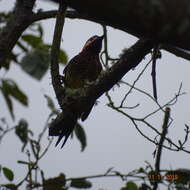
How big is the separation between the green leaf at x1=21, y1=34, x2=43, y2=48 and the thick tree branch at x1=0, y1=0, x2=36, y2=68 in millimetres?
305

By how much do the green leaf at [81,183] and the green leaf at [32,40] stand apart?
82 cm

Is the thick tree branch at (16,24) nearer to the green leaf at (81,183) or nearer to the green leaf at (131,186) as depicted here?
the green leaf at (81,183)

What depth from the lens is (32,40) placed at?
2.59m

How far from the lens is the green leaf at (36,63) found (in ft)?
7.18

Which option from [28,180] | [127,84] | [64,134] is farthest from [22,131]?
[127,84]

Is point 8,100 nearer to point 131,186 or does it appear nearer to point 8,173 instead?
point 8,173

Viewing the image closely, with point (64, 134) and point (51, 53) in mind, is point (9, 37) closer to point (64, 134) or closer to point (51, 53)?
point (51, 53)

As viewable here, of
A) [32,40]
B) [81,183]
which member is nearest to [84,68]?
[32,40]

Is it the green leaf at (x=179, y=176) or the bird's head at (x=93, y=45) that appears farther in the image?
the bird's head at (x=93, y=45)

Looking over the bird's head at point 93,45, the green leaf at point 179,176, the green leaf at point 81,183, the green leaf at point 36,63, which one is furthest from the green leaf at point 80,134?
the bird's head at point 93,45

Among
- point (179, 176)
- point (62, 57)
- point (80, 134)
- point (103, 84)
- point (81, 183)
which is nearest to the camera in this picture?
point (103, 84)

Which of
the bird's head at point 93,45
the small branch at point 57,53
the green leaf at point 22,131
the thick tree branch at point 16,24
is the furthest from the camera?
the bird's head at point 93,45

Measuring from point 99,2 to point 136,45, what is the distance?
877mm

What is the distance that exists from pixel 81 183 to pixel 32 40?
2.99 feet
